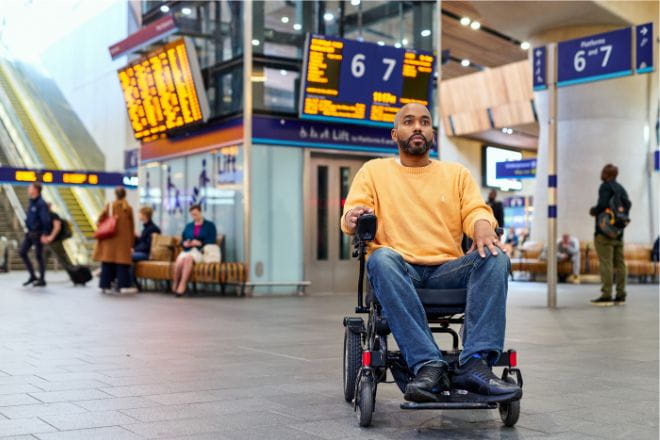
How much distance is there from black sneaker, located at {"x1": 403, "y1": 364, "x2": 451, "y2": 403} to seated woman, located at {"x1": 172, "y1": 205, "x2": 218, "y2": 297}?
379 inches

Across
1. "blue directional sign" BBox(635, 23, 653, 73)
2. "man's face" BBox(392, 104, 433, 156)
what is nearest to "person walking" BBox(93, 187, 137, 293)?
"blue directional sign" BBox(635, 23, 653, 73)

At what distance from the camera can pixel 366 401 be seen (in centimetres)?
347

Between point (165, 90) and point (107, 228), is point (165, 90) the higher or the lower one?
the higher one

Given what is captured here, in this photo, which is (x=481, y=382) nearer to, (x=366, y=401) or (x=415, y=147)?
(x=366, y=401)

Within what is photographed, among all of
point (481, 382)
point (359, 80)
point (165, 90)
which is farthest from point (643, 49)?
point (481, 382)

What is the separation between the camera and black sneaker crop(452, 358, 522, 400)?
10.8ft

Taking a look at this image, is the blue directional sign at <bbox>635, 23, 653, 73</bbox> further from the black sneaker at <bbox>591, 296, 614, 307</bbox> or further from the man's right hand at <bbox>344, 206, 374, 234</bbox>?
the man's right hand at <bbox>344, 206, 374, 234</bbox>

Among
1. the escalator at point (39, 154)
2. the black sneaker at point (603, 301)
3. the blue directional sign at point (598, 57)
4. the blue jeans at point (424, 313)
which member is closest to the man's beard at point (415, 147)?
the blue jeans at point (424, 313)

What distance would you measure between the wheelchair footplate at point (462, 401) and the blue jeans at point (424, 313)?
0.15 meters

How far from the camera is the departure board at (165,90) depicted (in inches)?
532

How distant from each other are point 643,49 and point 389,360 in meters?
8.41

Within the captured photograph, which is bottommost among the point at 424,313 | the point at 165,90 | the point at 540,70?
the point at 424,313

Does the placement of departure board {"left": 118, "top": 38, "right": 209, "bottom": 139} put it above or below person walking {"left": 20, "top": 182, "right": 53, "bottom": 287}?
above

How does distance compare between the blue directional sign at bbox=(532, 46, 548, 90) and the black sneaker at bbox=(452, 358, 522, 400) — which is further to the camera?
the blue directional sign at bbox=(532, 46, 548, 90)
